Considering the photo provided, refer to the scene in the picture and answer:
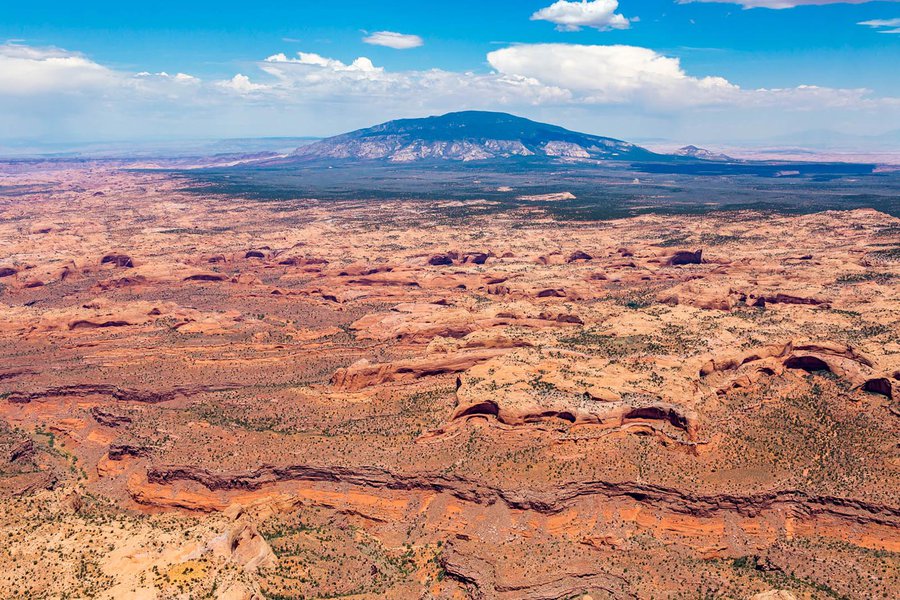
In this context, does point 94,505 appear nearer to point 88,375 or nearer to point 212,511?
point 212,511

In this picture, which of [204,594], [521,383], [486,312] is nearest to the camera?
[204,594]

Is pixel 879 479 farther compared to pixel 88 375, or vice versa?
pixel 88 375

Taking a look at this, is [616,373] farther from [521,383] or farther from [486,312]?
[486,312]

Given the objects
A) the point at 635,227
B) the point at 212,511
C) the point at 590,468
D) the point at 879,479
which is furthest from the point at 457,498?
the point at 635,227

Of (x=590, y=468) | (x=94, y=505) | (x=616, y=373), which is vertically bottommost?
(x=94, y=505)

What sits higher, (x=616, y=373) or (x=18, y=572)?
(x=616, y=373)

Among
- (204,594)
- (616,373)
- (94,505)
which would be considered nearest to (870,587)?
(616,373)

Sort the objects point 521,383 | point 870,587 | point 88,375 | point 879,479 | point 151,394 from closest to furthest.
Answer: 1. point 870,587
2. point 879,479
3. point 521,383
4. point 151,394
5. point 88,375
